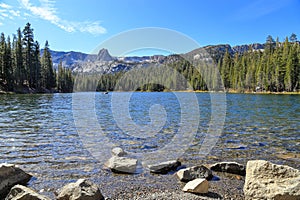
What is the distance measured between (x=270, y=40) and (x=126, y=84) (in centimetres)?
10723

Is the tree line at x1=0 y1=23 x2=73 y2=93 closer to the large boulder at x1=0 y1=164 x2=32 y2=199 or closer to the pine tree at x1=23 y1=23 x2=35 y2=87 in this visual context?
the pine tree at x1=23 y1=23 x2=35 y2=87

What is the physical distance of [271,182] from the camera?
6137 millimetres

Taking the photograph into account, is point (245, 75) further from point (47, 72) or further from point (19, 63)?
point (19, 63)

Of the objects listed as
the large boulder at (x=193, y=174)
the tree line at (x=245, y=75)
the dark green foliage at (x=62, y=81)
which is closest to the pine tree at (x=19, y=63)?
the dark green foliage at (x=62, y=81)

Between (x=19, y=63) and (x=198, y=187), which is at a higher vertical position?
(x=19, y=63)

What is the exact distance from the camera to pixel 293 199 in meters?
5.63

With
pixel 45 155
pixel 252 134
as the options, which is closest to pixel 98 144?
pixel 45 155

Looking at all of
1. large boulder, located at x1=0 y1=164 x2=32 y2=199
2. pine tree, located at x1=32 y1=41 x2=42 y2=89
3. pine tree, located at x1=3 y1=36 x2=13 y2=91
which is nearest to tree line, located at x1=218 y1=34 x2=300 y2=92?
pine tree, located at x1=32 y1=41 x2=42 y2=89

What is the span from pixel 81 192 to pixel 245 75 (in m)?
125

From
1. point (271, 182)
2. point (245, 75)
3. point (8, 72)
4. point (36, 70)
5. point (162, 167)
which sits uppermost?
point (245, 75)

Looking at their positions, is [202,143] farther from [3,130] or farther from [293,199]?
[3,130]

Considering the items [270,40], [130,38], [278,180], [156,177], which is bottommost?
[156,177]

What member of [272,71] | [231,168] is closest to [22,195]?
[231,168]

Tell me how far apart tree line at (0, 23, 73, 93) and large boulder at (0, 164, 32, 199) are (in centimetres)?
7318
